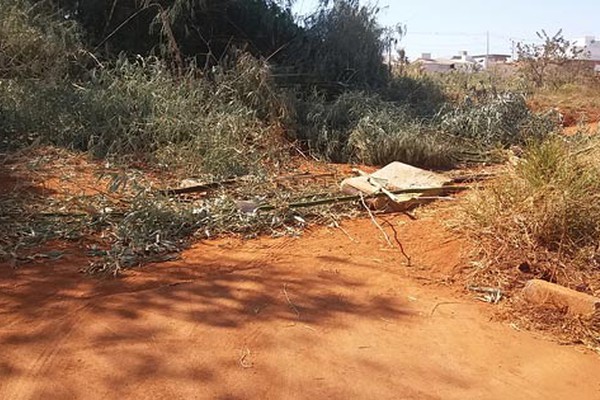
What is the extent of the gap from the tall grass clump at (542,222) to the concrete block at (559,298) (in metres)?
0.21

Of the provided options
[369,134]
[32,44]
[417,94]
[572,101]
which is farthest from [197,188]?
[572,101]

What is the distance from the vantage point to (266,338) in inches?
116

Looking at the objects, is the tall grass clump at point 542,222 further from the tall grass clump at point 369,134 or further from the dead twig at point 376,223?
the tall grass clump at point 369,134

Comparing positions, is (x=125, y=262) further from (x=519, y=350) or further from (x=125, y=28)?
(x=125, y=28)

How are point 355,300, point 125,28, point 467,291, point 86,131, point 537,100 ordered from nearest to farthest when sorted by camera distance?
point 355,300 < point 467,291 < point 86,131 < point 125,28 < point 537,100

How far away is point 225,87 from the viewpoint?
7.98 meters

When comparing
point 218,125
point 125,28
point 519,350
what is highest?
point 125,28

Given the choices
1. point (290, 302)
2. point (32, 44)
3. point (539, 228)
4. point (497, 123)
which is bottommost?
point (290, 302)

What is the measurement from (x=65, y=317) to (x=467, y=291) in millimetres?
2267

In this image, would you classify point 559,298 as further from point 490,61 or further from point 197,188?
point 490,61

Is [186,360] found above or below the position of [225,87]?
below

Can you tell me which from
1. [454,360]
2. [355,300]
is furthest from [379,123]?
[454,360]

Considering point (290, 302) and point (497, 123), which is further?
point (497, 123)

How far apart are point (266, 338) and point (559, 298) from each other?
164cm
